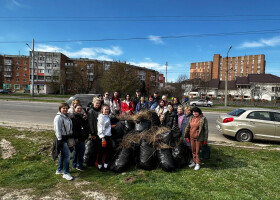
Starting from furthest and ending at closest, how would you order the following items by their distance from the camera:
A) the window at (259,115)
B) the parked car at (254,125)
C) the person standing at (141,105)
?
the window at (259,115) < the parked car at (254,125) < the person standing at (141,105)

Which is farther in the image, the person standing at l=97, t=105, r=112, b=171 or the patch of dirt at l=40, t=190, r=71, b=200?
the person standing at l=97, t=105, r=112, b=171

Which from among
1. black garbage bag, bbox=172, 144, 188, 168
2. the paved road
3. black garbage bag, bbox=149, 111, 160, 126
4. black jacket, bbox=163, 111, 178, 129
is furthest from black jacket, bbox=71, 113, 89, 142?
the paved road

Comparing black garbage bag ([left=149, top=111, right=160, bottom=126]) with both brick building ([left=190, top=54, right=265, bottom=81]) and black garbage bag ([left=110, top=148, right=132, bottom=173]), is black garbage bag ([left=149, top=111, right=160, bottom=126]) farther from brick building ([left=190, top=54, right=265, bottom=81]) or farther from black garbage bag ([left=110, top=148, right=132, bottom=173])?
brick building ([left=190, top=54, right=265, bottom=81])

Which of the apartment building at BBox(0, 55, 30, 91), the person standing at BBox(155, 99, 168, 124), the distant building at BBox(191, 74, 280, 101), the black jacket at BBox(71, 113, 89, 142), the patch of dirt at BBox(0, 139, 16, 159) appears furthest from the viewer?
the apartment building at BBox(0, 55, 30, 91)

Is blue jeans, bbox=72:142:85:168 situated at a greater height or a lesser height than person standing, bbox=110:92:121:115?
lesser

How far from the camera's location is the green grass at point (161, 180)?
2.77m

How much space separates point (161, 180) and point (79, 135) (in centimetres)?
184

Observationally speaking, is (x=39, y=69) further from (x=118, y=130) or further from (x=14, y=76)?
(x=118, y=130)

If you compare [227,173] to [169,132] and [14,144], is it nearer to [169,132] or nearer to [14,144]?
[169,132]

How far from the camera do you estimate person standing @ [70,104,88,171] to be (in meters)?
3.42

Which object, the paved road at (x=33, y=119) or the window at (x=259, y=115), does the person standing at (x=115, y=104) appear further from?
the window at (x=259, y=115)

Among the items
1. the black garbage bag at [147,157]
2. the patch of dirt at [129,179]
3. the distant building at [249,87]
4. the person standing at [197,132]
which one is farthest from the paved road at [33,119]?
the distant building at [249,87]

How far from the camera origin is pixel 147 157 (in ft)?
12.0

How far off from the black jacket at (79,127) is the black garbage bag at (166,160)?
1678mm
